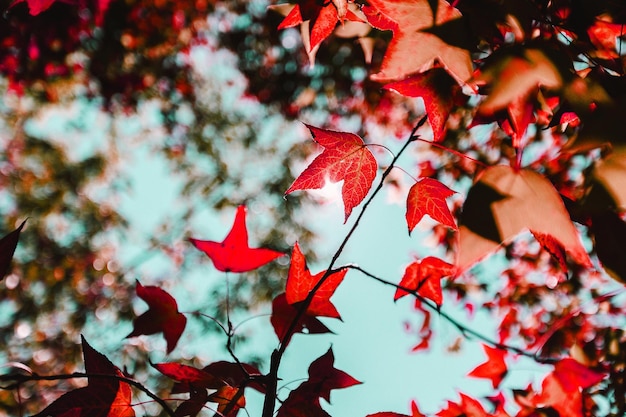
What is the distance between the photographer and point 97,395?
77cm

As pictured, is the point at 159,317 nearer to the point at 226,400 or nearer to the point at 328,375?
the point at 226,400

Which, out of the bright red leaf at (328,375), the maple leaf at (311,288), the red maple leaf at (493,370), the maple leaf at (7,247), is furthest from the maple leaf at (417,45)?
the red maple leaf at (493,370)

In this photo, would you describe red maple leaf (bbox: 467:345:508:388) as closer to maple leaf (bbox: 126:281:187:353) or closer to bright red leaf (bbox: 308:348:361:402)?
bright red leaf (bbox: 308:348:361:402)

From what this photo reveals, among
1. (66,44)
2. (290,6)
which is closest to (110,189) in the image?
(66,44)

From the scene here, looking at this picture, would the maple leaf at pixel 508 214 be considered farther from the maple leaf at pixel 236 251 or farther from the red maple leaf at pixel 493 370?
the red maple leaf at pixel 493 370

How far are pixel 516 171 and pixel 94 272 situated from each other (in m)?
7.16

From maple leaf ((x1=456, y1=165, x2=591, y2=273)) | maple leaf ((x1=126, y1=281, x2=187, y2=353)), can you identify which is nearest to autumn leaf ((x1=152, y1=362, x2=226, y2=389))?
maple leaf ((x1=126, y1=281, x2=187, y2=353))

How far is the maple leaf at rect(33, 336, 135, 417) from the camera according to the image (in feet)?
2.44

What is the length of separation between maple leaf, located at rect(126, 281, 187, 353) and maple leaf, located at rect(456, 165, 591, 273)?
0.68 metres

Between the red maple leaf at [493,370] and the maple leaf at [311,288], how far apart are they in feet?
1.95

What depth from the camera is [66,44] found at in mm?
5207

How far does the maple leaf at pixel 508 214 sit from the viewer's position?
524 millimetres

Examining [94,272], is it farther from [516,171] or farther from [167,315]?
[516,171]

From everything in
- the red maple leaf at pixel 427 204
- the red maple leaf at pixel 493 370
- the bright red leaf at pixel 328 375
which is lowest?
the red maple leaf at pixel 493 370
